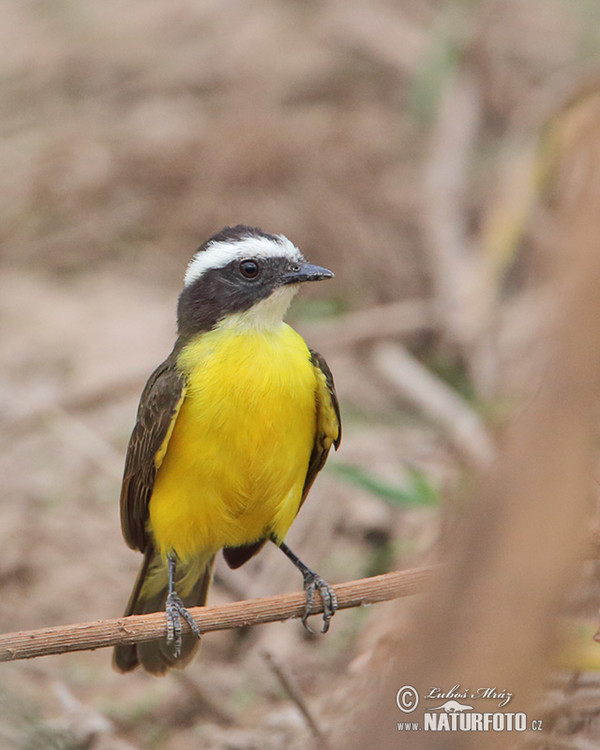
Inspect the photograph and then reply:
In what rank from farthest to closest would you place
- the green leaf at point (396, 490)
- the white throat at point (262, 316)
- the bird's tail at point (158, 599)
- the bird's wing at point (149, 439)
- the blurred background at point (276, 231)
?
the blurred background at point (276, 231), the green leaf at point (396, 490), the bird's tail at point (158, 599), the white throat at point (262, 316), the bird's wing at point (149, 439)

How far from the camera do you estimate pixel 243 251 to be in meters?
3.94

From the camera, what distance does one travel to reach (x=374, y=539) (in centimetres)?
578

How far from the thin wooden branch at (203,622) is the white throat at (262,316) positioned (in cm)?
105

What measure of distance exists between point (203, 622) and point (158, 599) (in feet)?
4.08

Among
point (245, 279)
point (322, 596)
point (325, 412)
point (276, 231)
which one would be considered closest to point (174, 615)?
point (322, 596)

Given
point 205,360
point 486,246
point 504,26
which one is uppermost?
point 504,26

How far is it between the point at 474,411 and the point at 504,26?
16.5 feet

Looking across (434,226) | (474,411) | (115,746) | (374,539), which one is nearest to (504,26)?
(434,226)

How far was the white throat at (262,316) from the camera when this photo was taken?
3873mm

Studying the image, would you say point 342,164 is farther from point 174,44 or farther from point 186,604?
point 186,604

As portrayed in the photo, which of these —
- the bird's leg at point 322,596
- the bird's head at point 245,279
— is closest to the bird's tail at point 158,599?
the bird's leg at point 322,596

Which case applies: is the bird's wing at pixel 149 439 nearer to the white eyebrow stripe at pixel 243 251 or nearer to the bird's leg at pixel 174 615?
the bird's leg at pixel 174 615

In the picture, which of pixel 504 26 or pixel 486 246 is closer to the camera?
pixel 486 246

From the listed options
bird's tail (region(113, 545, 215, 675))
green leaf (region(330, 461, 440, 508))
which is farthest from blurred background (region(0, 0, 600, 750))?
bird's tail (region(113, 545, 215, 675))
